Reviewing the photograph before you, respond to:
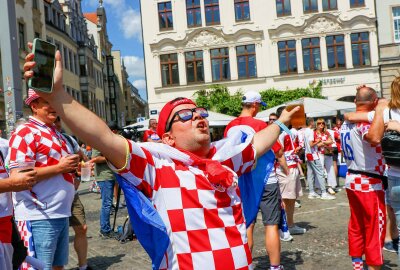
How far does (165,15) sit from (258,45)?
23.4ft

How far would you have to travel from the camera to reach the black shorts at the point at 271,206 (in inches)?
202

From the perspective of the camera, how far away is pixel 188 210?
2.31 m

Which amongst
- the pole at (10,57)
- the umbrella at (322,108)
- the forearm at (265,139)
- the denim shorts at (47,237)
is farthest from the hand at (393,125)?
the umbrella at (322,108)

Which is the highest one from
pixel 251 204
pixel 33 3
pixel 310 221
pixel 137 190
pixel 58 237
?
pixel 33 3

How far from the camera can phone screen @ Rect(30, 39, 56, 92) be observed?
1.94m

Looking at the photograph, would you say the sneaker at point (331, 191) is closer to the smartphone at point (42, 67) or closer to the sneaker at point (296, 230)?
the sneaker at point (296, 230)

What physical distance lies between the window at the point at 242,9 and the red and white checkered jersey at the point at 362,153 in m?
30.9

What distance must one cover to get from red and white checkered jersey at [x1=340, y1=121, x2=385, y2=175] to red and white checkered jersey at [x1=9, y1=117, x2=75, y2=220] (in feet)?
8.76

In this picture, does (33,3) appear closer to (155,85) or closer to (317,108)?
(155,85)

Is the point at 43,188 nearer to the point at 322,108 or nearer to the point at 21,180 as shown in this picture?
the point at 21,180

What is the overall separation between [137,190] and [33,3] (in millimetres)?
32918

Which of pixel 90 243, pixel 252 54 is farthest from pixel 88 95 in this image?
pixel 90 243

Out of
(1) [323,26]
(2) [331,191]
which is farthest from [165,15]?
(2) [331,191]

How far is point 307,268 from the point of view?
17.3ft
